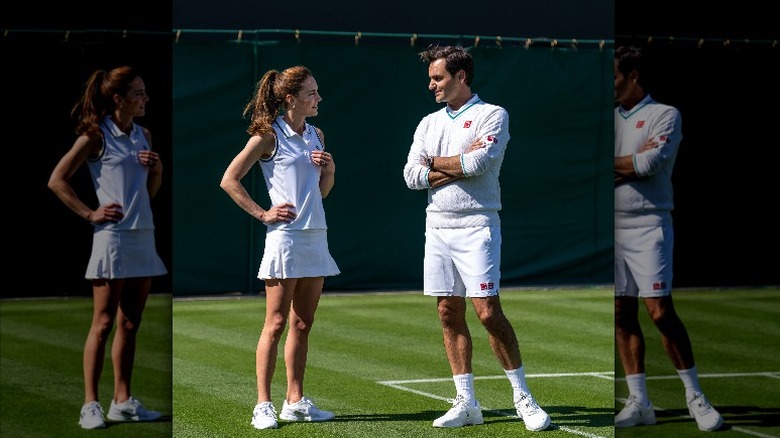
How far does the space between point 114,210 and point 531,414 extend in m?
4.01

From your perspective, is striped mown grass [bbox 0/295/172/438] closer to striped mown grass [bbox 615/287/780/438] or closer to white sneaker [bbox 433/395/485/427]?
striped mown grass [bbox 615/287/780/438]

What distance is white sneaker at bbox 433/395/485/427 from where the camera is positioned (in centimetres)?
598

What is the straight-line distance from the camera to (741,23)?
2.08 metres

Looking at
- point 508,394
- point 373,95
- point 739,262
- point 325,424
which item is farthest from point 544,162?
point 739,262

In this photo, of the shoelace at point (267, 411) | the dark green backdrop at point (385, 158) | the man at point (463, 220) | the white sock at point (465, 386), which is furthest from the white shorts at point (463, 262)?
the dark green backdrop at point (385, 158)

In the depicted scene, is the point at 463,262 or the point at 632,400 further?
the point at 463,262

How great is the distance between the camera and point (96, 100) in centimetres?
211

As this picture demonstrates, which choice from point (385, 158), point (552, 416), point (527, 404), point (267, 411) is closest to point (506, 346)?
point (527, 404)

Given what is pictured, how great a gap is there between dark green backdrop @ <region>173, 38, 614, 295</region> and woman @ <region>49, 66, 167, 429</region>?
34.4 ft

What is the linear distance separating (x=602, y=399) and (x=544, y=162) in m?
7.39

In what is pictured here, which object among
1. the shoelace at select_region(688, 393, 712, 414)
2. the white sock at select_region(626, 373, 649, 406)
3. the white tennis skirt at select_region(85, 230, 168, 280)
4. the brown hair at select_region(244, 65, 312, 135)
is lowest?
the shoelace at select_region(688, 393, 712, 414)

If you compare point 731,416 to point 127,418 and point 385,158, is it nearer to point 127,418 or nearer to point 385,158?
point 127,418

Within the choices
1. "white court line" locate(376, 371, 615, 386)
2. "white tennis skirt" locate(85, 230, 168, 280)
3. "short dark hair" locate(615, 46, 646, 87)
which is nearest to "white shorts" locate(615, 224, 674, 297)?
"short dark hair" locate(615, 46, 646, 87)

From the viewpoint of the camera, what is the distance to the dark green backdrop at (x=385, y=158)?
1289 centimetres
